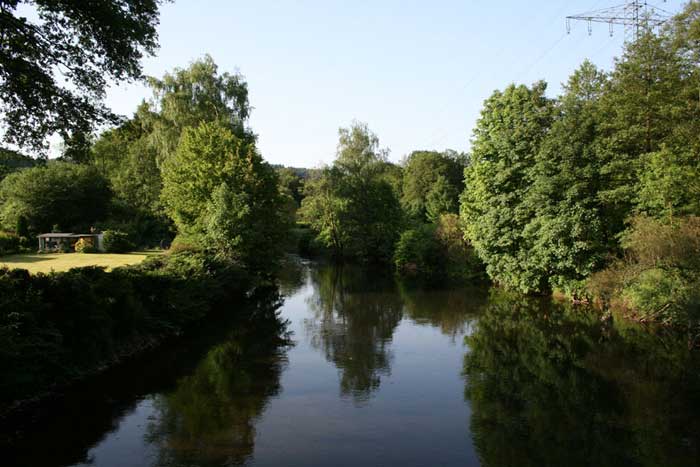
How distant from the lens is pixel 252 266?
32.8m

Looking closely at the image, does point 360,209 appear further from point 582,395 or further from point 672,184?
point 582,395

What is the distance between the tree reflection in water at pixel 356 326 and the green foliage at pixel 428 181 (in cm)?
2170

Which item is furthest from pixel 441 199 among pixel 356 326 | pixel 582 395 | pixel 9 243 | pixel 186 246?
pixel 582 395

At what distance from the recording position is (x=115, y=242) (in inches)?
1777

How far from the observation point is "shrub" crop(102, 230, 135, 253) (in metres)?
44.8

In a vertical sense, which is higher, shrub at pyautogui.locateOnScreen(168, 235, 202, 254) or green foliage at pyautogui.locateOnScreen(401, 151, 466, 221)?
green foliage at pyautogui.locateOnScreen(401, 151, 466, 221)

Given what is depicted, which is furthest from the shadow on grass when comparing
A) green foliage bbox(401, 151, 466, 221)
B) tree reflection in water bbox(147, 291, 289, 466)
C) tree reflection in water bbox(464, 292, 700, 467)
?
green foliage bbox(401, 151, 466, 221)

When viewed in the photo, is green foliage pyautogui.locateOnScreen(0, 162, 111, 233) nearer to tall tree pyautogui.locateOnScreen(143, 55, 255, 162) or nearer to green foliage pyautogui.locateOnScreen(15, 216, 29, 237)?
green foliage pyautogui.locateOnScreen(15, 216, 29, 237)


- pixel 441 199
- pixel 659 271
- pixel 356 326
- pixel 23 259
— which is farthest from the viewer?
pixel 441 199

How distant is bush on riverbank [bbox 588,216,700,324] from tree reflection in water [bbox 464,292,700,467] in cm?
135

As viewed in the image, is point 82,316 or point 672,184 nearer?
point 82,316

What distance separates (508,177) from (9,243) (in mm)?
40301

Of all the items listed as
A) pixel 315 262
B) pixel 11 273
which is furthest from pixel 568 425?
pixel 315 262

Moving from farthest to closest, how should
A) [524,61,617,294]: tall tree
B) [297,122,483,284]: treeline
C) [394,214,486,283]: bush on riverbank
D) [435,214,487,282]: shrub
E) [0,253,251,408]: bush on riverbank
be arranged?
[297,122,483,284]: treeline, [394,214,486,283]: bush on riverbank, [435,214,487,282]: shrub, [524,61,617,294]: tall tree, [0,253,251,408]: bush on riverbank
